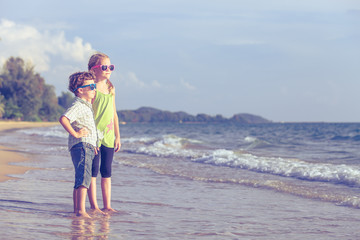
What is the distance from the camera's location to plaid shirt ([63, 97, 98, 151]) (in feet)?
13.1

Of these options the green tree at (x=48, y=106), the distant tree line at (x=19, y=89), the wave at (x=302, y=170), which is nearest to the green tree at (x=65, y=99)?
the green tree at (x=48, y=106)

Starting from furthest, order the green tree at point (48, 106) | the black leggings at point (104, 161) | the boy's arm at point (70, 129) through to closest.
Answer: the green tree at point (48, 106)
the black leggings at point (104, 161)
the boy's arm at point (70, 129)

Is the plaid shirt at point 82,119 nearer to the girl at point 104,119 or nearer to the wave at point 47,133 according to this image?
the girl at point 104,119

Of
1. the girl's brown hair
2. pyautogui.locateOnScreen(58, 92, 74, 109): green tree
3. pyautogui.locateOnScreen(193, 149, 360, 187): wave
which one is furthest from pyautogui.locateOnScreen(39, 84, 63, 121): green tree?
the girl's brown hair

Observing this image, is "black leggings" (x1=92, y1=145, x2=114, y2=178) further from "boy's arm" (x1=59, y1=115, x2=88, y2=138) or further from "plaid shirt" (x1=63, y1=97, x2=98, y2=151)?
"boy's arm" (x1=59, y1=115, x2=88, y2=138)

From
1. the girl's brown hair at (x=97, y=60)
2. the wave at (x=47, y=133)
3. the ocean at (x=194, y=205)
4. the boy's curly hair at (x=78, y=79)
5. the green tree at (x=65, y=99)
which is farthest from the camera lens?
the green tree at (x=65, y=99)

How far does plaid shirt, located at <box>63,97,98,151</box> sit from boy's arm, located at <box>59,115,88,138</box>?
0.05 metres

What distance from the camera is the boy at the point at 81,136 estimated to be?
4016mm

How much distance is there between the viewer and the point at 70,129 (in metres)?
3.91

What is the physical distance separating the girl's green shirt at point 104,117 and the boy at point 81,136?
25cm

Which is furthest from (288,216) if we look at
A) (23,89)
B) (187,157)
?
(23,89)

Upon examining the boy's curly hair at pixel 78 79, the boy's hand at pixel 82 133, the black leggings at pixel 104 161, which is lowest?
the black leggings at pixel 104 161

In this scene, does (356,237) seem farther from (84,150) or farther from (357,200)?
(84,150)

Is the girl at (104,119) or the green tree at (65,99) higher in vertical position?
the green tree at (65,99)
